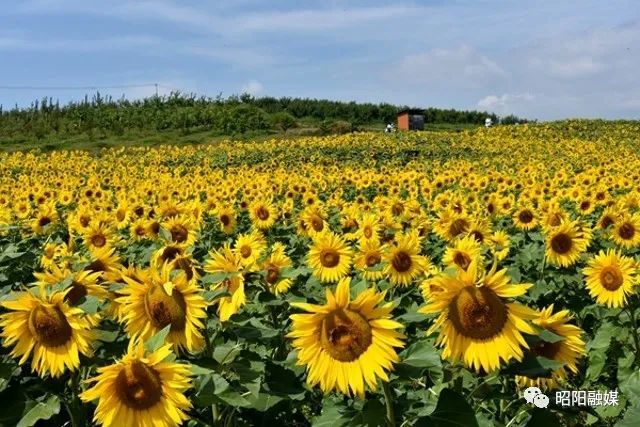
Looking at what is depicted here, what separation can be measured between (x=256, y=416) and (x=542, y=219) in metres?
5.00

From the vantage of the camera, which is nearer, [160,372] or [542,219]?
[160,372]

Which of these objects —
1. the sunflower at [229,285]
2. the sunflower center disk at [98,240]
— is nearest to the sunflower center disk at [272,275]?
the sunflower at [229,285]

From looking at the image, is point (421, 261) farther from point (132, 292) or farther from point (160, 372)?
Answer: point (160, 372)

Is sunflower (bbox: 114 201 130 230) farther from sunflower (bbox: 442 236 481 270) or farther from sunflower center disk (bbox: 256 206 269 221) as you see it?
sunflower (bbox: 442 236 481 270)

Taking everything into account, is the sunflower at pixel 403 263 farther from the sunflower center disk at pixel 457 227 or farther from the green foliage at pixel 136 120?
the green foliage at pixel 136 120

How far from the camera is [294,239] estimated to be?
7.22 meters

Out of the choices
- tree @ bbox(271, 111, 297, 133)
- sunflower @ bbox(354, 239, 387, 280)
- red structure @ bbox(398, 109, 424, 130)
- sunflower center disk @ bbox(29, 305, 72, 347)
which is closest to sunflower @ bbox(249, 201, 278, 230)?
sunflower @ bbox(354, 239, 387, 280)

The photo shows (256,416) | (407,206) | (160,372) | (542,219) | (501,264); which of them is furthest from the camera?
(407,206)

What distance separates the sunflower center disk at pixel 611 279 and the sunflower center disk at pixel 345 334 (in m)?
3.21

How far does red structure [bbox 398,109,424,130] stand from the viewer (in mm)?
47312

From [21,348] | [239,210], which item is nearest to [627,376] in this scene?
[21,348]

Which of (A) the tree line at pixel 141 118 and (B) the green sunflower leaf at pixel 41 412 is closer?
(B) the green sunflower leaf at pixel 41 412

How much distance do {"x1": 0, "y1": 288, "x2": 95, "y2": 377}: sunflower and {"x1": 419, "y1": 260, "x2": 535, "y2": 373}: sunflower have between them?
46.6 inches

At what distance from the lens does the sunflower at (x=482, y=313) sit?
2217mm
